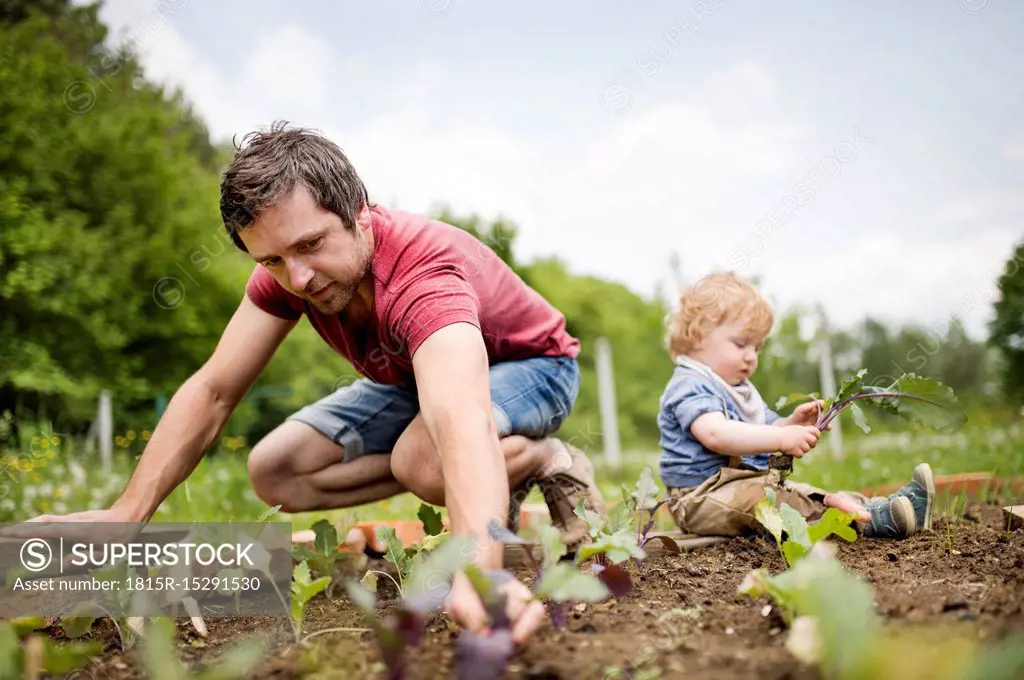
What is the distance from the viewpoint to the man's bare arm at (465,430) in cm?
138

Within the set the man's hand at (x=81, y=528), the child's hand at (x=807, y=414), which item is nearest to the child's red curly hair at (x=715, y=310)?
the child's hand at (x=807, y=414)

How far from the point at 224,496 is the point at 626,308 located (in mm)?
13326

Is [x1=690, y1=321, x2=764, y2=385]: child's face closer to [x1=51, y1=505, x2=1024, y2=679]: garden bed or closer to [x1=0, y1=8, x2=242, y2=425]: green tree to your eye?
[x1=51, y1=505, x2=1024, y2=679]: garden bed

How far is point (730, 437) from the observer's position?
2.20 m

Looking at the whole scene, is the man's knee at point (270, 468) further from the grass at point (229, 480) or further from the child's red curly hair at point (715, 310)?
the child's red curly hair at point (715, 310)

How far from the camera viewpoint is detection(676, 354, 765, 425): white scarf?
2445 mm

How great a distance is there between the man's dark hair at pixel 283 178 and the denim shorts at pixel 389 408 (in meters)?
0.77

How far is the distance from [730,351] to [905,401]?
0.52m

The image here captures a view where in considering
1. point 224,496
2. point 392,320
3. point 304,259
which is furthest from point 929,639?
point 224,496

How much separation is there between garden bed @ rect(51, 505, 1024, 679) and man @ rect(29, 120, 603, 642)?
4.8 inches

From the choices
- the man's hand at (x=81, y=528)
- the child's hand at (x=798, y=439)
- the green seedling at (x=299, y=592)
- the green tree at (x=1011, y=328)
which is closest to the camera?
the green seedling at (x=299, y=592)

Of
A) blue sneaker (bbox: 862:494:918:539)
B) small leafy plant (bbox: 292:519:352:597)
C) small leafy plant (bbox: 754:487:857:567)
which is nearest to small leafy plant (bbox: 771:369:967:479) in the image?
blue sneaker (bbox: 862:494:918:539)

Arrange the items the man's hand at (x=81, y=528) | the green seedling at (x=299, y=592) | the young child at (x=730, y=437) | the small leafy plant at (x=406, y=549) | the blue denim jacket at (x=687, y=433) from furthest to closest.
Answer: the blue denim jacket at (x=687, y=433), the young child at (x=730, y=437), the man's hand at (x=81, y=528), the small leafy plant at (x=406, y=549), the green seedling at (x=299, y=592)

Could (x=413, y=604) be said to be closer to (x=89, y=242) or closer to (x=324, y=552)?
(x=324, y=552)
